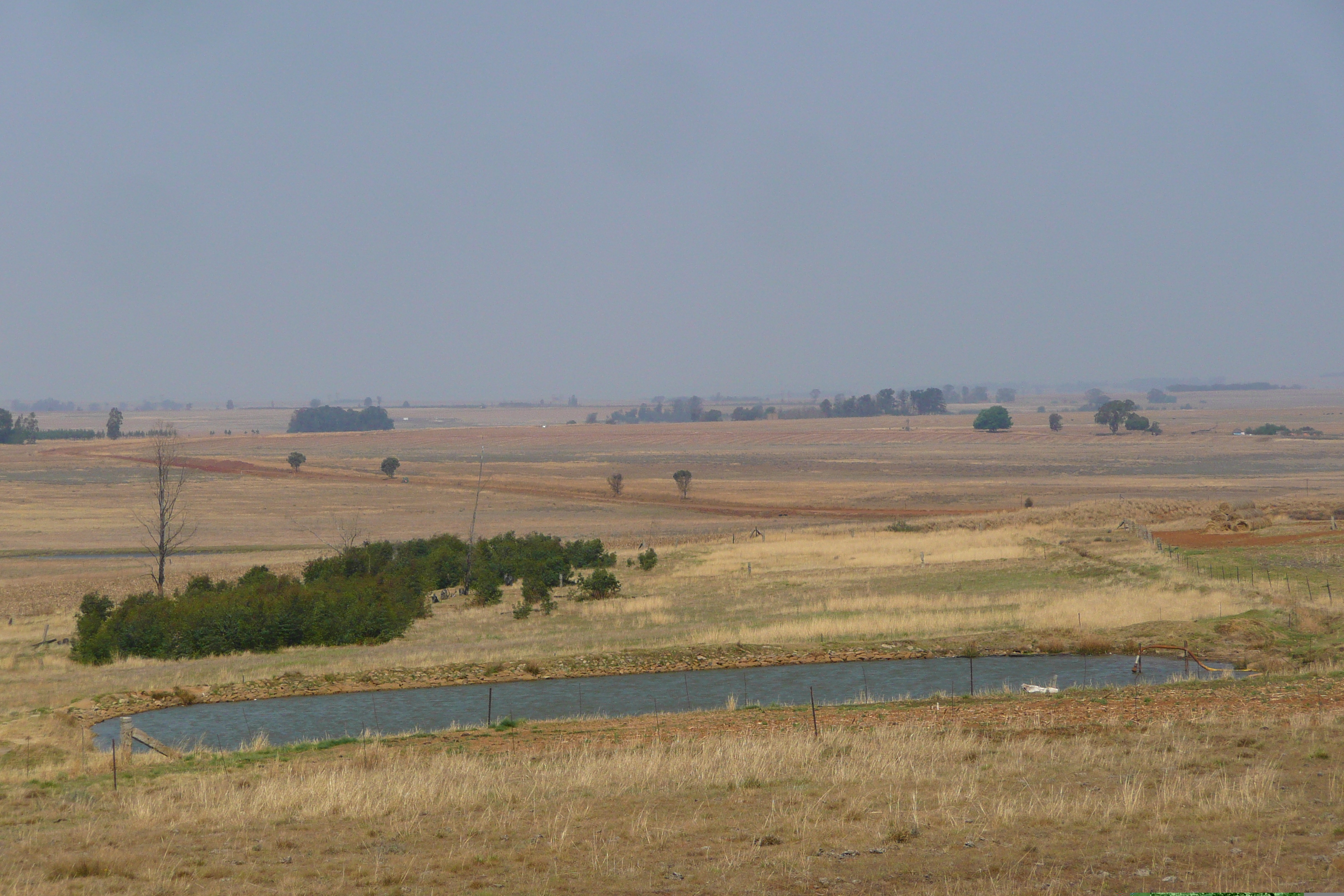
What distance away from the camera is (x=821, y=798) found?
13.9 m

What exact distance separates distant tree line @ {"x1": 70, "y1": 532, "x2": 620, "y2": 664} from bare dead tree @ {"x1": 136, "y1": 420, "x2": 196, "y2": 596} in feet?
6.99

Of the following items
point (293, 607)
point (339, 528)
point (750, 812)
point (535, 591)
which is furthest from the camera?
point (339, 528)

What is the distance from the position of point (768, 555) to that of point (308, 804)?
4632 centimetres

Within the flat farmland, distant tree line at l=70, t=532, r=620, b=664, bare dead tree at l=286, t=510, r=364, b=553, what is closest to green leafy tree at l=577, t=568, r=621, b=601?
distant tree line at l=70, t=532, r=620, b=664

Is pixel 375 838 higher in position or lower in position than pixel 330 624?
higher

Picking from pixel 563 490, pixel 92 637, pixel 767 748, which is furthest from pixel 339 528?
pixel 767 748

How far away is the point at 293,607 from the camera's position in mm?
40062

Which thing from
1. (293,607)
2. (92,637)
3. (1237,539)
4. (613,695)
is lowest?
(92,637)

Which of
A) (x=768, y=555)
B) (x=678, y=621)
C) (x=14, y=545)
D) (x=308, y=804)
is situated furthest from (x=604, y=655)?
(x=14, y=545)

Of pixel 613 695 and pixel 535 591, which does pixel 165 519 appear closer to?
pixel 535 591

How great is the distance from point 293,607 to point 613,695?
15876 millimetres

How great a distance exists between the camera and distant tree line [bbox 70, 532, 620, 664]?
1507 inches

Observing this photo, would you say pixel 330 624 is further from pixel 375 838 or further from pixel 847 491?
pixel 847 491

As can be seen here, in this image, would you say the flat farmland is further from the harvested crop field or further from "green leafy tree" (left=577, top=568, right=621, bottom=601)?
the harvested crop field
